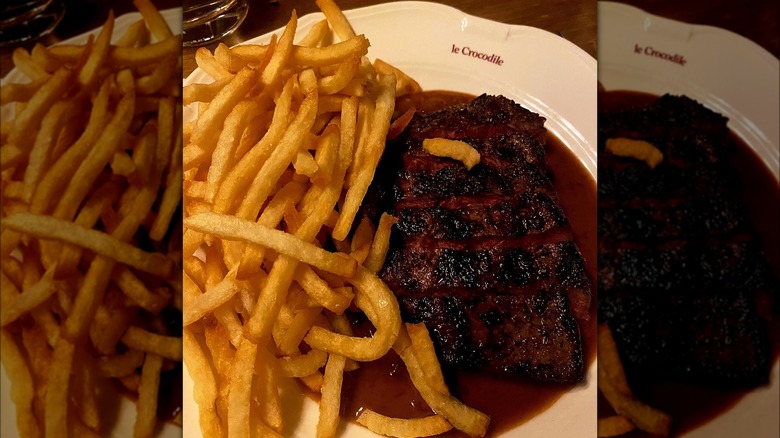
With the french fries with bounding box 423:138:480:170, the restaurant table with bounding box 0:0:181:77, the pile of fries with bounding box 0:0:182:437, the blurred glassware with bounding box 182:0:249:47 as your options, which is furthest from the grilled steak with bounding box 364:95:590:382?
the restaurant table with bounding box 0:0:181:77

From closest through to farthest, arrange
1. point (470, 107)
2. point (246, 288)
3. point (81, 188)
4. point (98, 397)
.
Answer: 1. point (81, 188)
2. point (98, 397)
3. point (246, 288)
4. point (470, 107)

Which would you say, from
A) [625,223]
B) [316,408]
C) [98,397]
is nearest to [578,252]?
[625,223]

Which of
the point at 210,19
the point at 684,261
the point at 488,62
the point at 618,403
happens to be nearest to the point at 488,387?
the point at 618,403

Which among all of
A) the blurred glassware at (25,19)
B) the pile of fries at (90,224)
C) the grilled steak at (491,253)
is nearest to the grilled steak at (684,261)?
the grilled steak at (491,253)

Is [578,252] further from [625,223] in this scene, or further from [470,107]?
[470,107]

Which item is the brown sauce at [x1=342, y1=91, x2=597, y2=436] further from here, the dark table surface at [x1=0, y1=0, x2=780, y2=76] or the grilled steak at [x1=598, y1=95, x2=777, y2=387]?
the dark table surface at [x1=0, y1=0, x2=780, y2=76]

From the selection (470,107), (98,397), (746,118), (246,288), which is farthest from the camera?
(470,107)

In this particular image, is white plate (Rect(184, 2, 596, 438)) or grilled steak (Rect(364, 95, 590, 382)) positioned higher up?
white plate (Rect(184, 2, 596, 438))
